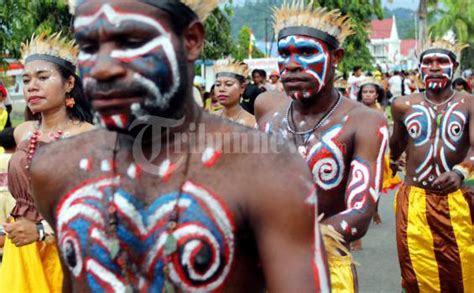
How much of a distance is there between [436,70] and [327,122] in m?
2.69

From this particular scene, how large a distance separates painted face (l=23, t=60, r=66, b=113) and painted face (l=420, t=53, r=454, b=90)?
3031mm

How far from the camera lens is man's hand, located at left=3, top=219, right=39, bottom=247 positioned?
14.8ft

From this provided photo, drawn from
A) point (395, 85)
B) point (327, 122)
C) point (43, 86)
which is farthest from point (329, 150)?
point (395, 85)

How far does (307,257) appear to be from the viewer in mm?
2188

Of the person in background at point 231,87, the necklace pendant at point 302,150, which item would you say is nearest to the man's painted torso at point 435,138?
the person in background at point 231,87

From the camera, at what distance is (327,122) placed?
439 cm

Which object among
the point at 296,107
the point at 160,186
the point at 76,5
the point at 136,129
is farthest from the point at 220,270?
the point at 296,107

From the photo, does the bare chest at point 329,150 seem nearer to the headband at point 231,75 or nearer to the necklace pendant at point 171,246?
the necklace pendant at point 171,246

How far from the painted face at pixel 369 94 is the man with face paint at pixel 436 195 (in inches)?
174

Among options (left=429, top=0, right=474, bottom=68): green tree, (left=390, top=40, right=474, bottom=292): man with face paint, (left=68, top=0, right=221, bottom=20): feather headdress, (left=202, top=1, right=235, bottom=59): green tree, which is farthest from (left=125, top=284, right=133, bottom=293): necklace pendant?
(left=429, top=0, right=474, bottom=68): green tree

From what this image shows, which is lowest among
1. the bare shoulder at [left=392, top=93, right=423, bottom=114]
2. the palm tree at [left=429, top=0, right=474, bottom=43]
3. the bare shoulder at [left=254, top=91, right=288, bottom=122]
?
the bare shoulder at [left=392, top=93, right=423, bottom=114]

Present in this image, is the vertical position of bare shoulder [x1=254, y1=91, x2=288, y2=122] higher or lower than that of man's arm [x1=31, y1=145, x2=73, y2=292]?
higher

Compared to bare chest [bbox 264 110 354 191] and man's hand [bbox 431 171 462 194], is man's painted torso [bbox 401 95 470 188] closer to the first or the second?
man's hand [bbox 431 171 462 194]

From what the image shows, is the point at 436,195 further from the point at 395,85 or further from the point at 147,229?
the point at 395,85
